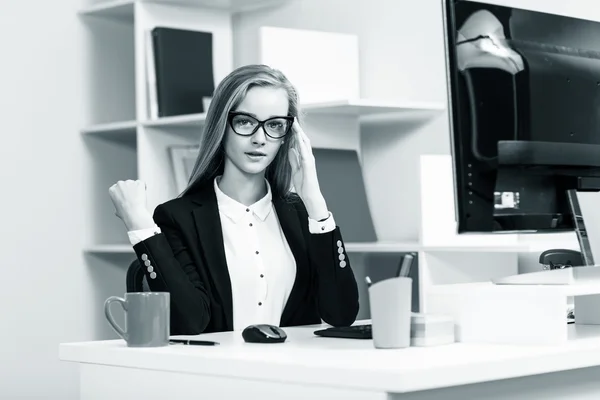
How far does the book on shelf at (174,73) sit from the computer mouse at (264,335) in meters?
2.11

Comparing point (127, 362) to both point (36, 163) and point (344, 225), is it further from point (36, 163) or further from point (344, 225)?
point (36, 163)

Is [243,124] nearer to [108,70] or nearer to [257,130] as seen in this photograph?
[257,130]

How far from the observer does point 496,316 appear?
5.09 ft

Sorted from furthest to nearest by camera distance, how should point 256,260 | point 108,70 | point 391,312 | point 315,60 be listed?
1. point 108,70
2. point 315,60
3. point 256,260
4. point 391,312

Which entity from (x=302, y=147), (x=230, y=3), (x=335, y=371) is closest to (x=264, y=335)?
(x=335, y=371)

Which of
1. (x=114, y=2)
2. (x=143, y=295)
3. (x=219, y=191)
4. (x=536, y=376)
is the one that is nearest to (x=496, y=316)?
(x=536, y=376)

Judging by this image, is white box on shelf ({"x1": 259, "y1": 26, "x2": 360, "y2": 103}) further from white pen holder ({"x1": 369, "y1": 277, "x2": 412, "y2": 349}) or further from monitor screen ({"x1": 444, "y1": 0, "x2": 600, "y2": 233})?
white pen holder ({"x1": 369, "y1": 277, "x2": 412, "y2": 349})

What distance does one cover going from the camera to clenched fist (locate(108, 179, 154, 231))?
1941 millimetres

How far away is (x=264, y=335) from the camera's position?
160cm

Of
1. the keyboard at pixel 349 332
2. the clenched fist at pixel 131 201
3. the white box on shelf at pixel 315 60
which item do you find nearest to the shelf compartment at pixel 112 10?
the white box on shelf at pixel 315 60

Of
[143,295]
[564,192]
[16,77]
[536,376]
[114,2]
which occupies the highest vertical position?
[114,2]

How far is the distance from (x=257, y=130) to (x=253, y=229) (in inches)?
11.0

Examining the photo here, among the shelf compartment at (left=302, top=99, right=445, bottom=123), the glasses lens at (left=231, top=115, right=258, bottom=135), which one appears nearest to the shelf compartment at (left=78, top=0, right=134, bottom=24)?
the shelf compartment at (left=302, top=99, right=445, bottom=123)

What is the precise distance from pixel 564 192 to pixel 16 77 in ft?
8.79
